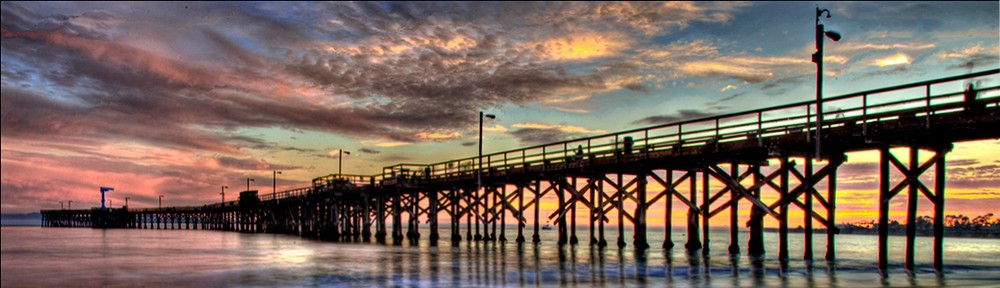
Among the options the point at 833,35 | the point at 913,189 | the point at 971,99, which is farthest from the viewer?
the point at 833,35

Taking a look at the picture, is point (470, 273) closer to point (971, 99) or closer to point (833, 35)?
point (833, 35)

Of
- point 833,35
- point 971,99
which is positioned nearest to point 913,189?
point 971,99

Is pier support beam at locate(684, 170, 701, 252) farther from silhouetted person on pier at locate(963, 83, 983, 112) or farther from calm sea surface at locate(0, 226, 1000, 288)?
silhouetted person on pier at locate(963, 83, 983, 112)

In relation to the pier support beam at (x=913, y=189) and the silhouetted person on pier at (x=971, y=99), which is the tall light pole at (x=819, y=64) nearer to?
the pier support beam at (x=913, y=189)

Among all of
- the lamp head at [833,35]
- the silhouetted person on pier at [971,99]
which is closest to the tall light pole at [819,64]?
the lamp head at [833,35]

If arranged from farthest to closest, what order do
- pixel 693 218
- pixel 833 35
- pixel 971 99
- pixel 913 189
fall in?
pixel 693 218
pixel 833 35
pixel 913 189
pixel 971 99

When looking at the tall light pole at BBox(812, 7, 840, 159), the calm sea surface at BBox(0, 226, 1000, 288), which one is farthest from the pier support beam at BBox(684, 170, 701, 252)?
the tall light pole at BBox(812, 7, 840, 159)

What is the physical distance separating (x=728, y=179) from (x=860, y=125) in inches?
219

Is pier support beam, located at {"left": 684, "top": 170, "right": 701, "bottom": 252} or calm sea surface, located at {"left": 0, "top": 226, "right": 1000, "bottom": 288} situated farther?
pier support beam, located at {"left": 684, "top": 170, "right": 701, "bottom": 252}

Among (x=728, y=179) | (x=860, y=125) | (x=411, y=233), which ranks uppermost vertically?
(x=860, y=125)

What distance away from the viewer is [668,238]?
3069cm

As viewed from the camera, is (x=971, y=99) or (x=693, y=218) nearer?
(x=971, y=99)

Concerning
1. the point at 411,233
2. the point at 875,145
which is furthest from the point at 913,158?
the point at 411,233

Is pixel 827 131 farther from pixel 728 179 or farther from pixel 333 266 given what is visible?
pixel 333 266
